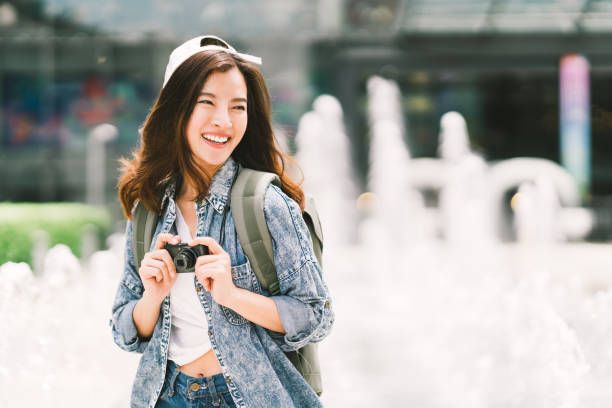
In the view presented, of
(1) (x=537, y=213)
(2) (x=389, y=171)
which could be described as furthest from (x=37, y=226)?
(2) (x=389, y=171)

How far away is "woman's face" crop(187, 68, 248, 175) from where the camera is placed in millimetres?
1475

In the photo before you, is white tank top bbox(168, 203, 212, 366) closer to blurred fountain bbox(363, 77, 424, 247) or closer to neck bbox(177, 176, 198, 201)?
neck bbox(177, 176, 198, 201)

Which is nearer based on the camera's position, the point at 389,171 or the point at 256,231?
the point at 256,231

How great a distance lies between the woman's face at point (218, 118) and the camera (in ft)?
4.84

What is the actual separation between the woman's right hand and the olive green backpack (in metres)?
0.13

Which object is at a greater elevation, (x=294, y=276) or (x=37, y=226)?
(x=37, y=226)

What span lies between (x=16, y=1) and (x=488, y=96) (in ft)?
40.6

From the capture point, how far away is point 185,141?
1.55m

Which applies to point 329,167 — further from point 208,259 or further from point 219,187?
point 208,259

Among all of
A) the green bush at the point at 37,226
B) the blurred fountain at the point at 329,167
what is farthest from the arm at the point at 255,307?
the blurred fountain at the point at 329,167

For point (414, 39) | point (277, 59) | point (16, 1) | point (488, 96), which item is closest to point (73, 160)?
point (16, 1)

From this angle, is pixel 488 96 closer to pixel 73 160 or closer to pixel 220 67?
pixel 73 160

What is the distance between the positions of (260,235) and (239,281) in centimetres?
11

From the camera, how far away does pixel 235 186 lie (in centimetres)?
146
